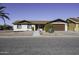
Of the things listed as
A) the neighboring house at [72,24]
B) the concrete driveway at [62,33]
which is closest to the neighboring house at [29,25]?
the concrete driveway at [62,33]

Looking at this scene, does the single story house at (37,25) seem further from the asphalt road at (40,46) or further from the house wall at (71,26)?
the asphalt road at (40,46)

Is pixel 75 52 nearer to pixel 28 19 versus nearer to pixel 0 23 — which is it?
pixel 28 19

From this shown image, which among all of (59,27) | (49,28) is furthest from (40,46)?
(59,27)

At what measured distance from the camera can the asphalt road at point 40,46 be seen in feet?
23.0

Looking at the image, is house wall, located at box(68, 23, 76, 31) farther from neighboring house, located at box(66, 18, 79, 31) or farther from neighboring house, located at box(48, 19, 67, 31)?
neighboring house, located at box(48, 19, 67, 31)

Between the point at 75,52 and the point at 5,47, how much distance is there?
2.33 metres

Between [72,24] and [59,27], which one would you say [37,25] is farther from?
[72,24]

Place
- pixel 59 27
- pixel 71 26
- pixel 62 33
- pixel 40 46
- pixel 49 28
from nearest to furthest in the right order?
pixel 40 46 < pixel 49 28 < pixel 59 27 < pixel 71 26 < pixel 62 33

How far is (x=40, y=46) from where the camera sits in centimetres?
752

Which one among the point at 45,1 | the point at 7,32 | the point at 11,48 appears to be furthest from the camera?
the point at 7,32
